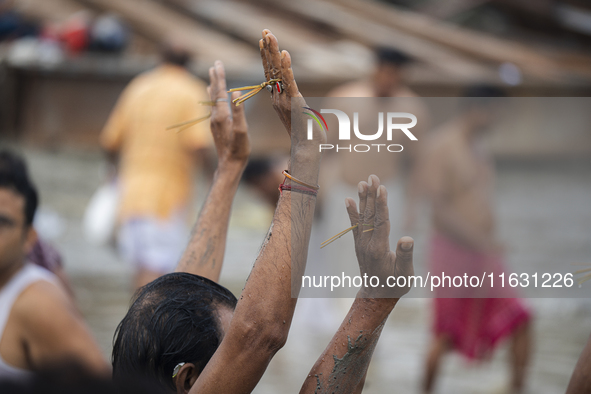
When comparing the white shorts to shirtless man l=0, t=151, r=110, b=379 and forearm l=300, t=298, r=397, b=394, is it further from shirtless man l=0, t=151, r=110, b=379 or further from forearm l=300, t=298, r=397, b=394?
forearm l=300, t=298, r=397, b=394

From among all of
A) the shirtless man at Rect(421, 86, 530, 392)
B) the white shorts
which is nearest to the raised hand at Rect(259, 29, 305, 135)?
the shirtless man at Rect(421, 86, 530, 392)

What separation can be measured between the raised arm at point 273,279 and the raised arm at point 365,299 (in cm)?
10

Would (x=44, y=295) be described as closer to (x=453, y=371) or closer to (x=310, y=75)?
(x=453, y=371)

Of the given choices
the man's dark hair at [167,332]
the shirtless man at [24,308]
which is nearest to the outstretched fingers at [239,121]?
the man's dark hair at [167,332]

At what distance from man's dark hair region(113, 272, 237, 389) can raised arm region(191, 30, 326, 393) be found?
0.12 metres

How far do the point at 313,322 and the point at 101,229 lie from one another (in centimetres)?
171

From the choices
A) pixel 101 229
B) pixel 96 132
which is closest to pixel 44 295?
pixel 101 229

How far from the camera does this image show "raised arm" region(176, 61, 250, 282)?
152 cm

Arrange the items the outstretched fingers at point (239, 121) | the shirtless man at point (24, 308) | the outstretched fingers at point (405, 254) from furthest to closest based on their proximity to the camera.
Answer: the shirtless man at point (24, 308)
the outstretched fingers at point (239, 121)
the outstretched fingers at point (405, 254)

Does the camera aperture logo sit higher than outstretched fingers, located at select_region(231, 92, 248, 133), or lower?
lower

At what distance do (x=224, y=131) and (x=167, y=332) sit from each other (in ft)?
1.92

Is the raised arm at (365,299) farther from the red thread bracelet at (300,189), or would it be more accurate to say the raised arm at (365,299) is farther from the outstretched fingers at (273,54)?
the outstretched fingers at (273,54)

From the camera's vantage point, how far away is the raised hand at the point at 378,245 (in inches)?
39.9

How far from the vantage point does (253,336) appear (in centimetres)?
99
